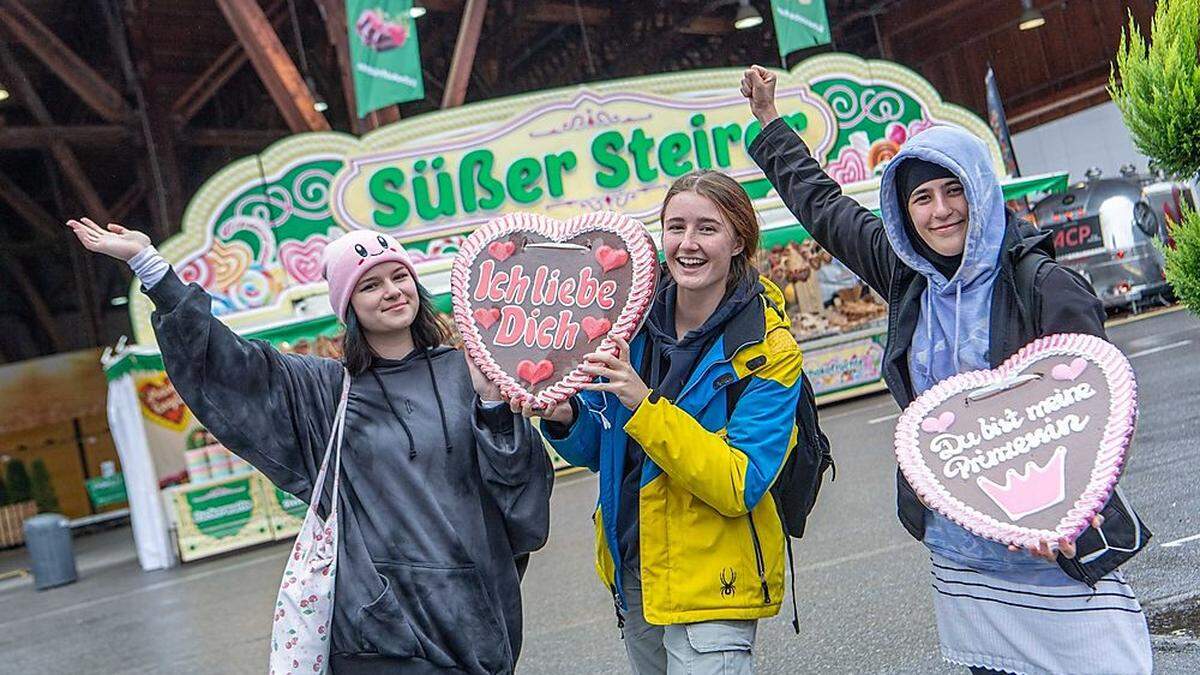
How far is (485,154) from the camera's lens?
45.2 ft

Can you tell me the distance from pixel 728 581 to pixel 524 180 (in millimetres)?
11850

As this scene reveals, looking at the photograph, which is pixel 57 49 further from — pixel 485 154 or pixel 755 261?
pixel 755 261

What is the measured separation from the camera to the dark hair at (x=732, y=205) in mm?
2479

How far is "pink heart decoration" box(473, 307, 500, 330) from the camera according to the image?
2631 millimetres

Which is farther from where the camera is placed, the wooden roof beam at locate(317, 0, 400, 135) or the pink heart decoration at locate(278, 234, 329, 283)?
the wooden roof beam at locate(317, 0, 400, 135)

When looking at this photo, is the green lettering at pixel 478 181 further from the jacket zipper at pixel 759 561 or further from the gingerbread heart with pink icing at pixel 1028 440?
the gingerbread heart with pink icing at pixel 1028 440

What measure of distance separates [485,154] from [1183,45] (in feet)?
35.3

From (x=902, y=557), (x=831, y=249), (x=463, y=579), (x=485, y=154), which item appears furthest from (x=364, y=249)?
(x=485, y=154)

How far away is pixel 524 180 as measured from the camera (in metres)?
13.9

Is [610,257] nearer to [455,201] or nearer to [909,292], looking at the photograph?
[909,292]

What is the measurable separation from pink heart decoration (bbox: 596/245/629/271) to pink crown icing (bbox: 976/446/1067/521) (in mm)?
934

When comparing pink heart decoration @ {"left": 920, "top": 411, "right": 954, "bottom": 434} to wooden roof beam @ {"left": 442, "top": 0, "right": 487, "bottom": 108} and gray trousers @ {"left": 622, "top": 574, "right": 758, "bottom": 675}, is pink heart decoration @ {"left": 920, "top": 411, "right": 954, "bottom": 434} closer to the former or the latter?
gray trousers @ {"left": 622, "top": 574, "right": 758, "bottom": 675}

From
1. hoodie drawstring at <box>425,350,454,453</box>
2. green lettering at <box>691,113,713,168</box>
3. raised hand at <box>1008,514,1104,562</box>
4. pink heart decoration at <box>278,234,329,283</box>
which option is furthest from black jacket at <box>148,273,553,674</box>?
green lettering at <box>691,113,713,168</box>

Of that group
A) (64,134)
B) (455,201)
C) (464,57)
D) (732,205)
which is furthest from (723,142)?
(732,205)
